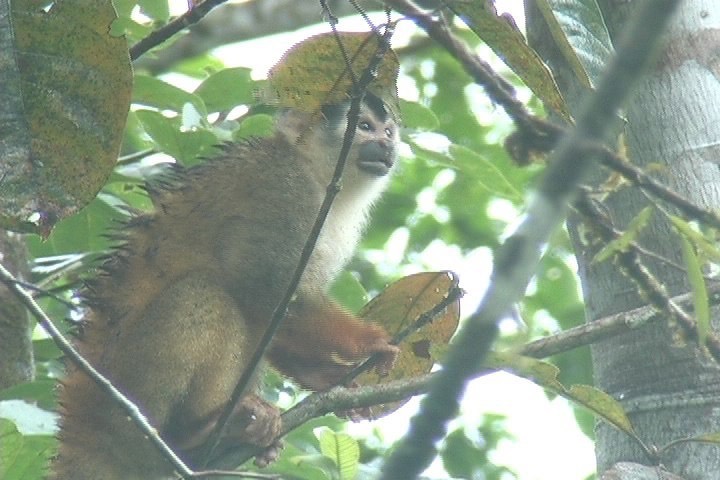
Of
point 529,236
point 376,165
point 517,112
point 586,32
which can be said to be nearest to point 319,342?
point 376,165

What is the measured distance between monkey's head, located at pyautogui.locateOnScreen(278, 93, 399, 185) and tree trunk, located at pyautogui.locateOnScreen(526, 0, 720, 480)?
1.39m

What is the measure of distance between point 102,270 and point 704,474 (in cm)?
230

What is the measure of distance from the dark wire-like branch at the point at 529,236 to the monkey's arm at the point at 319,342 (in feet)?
10.1

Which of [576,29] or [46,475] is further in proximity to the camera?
[46,475]

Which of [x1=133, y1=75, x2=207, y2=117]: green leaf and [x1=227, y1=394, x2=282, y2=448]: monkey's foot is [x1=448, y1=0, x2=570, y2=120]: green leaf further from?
[x1=133, y1=75, x2=207, y2=117]: green leaf

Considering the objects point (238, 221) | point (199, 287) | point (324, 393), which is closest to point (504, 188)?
point (238, 221)

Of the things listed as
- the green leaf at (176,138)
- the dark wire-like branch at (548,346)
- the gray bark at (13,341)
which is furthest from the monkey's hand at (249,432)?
the green leaf at (176,138)

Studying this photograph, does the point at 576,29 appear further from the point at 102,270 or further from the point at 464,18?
the point at 102,270

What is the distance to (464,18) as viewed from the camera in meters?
2.02

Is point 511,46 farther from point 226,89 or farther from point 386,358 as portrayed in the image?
point 226,89

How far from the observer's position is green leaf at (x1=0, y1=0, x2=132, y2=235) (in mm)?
2373

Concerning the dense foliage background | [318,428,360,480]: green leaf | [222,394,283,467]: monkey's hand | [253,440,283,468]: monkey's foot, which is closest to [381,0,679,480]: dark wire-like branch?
the dense foliage background

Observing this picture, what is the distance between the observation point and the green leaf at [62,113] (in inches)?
93.4

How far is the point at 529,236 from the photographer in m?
0.78
